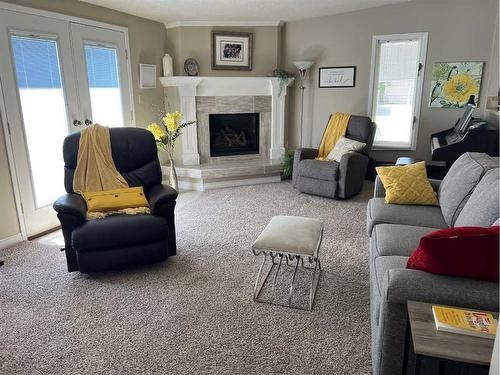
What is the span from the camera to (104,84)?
4266 mm

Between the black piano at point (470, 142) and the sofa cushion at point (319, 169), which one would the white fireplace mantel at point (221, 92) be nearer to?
the sofa cushion at point (319, 169)

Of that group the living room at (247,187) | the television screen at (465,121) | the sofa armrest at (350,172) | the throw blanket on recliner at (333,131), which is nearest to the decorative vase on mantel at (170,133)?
the living room at (247,187)

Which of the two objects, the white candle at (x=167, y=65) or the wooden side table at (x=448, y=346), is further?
the white candle at (x=167, y=65)

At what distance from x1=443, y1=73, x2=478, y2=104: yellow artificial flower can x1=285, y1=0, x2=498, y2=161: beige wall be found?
0.13 m

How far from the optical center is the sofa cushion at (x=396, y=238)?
2081 mm

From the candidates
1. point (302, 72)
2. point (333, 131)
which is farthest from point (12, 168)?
point (302, 72)

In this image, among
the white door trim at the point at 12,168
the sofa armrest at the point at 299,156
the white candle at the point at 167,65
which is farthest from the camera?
the white candle at the point at 167,65

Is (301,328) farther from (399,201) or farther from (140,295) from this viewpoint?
(399,201)

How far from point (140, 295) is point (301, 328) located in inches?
43.7

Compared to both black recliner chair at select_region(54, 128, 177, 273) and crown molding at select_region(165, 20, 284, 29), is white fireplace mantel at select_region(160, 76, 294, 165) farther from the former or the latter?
black recliner chair at select_region(54, 128, 177, 273)

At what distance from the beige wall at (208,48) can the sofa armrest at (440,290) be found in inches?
180

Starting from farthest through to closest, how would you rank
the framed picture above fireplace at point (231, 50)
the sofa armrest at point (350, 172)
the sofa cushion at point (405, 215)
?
the framed picture above fireplace at point (231, 50) < the sofa armrest at point (350, 172) < the sofa cushion at point (405, 215)

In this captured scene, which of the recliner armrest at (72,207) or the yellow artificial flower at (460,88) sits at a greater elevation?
the yellow artificial flower at (460,88)

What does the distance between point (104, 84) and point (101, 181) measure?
172 centimetres
